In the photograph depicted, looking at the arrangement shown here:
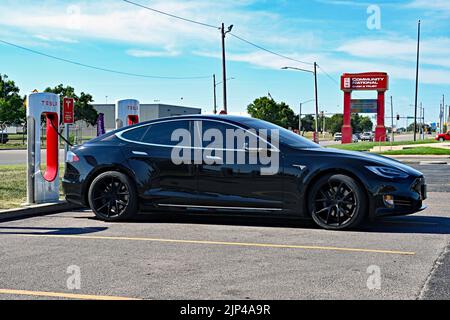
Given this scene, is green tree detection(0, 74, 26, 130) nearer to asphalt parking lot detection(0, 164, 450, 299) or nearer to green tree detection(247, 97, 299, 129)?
green tree detection(247, 97, 299, 129)

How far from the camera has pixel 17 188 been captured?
11.2 metres

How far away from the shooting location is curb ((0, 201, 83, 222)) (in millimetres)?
8289

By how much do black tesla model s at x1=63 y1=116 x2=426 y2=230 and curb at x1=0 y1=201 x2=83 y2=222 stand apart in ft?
2.60

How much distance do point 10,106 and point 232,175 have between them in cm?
5600

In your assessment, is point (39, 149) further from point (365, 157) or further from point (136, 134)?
point (365, 157)

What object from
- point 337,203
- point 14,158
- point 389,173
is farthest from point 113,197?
point 14,158

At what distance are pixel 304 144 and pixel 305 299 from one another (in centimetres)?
368

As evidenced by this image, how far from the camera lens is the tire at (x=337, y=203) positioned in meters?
7.06

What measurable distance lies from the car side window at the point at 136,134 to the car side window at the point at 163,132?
2.1 inches

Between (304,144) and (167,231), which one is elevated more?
(304,144)
